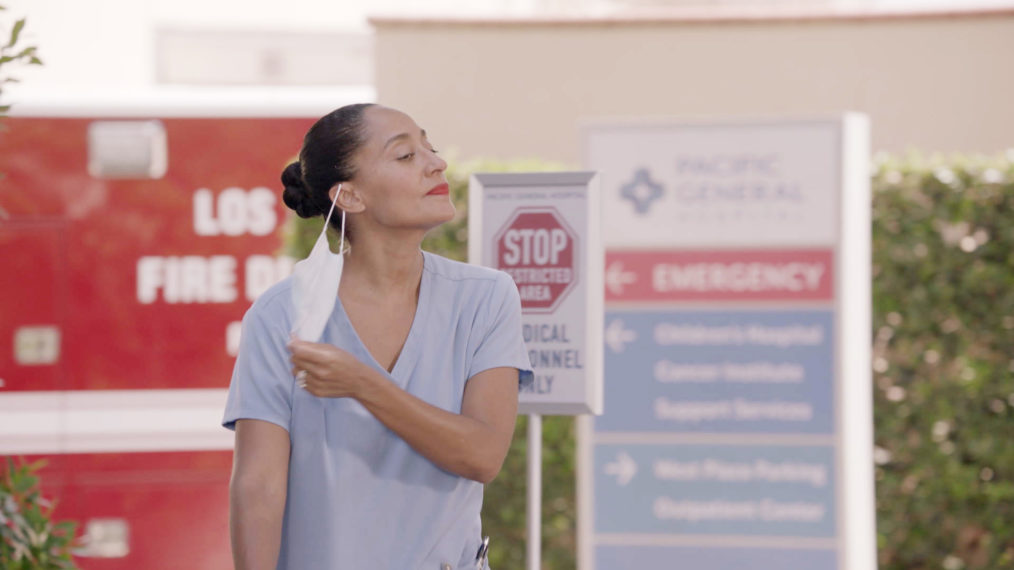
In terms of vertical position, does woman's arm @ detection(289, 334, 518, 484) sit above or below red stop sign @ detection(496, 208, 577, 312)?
below

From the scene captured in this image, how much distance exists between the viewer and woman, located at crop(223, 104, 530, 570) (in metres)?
2.03

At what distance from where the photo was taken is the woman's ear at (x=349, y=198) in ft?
7.23

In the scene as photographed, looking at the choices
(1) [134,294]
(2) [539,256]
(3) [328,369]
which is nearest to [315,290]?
(3) [328,369]

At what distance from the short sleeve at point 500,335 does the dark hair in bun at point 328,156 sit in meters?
0.29

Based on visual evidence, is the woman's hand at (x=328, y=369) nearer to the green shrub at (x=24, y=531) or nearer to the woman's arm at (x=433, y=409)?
the woman's arm at (x=433, y=409)

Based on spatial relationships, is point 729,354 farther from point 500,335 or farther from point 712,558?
→ point 500,335

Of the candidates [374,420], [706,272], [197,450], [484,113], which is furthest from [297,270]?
[484,113]

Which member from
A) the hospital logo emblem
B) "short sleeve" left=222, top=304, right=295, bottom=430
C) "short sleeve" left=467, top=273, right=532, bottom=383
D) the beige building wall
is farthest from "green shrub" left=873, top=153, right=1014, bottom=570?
"short sleeve" left=222, top=304, right=295, bottom=430

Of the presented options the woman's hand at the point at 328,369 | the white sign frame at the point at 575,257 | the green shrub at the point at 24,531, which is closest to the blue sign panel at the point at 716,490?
the white sign frame at the point at 575,257

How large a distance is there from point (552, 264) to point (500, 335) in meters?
1.14

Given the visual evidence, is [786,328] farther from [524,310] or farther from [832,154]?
[524,310]

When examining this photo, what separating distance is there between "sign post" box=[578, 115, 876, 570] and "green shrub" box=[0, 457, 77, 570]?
2222mm

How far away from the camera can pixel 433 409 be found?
2029 millimetres

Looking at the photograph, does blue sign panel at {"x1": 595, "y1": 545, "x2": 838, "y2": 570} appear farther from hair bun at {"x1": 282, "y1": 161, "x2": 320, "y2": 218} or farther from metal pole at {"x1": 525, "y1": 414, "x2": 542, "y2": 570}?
hair bun at {"x1": 282, "y1": 161, "x2": 320, "y2": 218}
